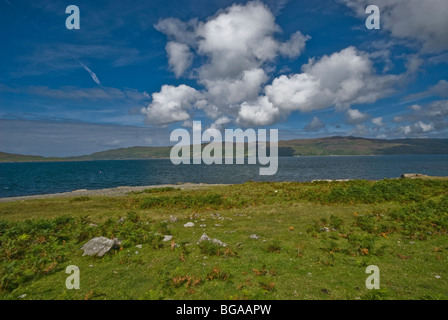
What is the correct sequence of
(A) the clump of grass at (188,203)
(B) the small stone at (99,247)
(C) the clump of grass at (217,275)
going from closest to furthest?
1. (C) the clump of grass at (217,275)
2. (B) the small stone at (99,247)
3. (A) the clump of grass at (188,203)

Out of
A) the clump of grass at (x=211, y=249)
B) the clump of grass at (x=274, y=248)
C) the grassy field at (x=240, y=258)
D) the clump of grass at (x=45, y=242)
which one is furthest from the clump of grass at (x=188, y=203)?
the clump of grass at (x=274, y=248)

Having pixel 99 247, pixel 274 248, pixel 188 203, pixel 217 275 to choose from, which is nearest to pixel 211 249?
pixel 217 275

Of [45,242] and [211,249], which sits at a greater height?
[211,249]

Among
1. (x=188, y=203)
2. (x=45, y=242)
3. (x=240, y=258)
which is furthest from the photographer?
(x=188, y=203)

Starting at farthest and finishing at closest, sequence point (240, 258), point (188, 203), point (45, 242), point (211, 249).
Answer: point (188, 203) → point (45, 242) → point (211, 249) → point (240, 258)

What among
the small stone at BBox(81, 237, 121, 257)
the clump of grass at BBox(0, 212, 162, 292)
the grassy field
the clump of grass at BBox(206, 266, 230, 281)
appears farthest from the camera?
the small stone at BBox(81, 237, 121, 257)

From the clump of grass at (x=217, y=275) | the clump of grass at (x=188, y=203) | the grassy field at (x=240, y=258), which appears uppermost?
the clump of grass at (x=217, y=275)

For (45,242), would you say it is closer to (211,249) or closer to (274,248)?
(211,249)

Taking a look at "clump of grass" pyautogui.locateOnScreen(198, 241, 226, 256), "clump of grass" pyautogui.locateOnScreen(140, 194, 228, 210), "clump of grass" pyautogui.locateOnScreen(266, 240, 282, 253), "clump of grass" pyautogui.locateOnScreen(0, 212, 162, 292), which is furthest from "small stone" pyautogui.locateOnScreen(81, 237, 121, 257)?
"clump of grass" pyautogui.locateOnScreen(140, 194, 228, 210)

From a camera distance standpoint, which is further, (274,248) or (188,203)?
(188,203)

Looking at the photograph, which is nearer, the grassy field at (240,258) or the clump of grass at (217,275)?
the grassy field at (240,258)

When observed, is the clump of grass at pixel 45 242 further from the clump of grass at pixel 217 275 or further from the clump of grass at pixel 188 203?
the clump of grass at pixel 188 203

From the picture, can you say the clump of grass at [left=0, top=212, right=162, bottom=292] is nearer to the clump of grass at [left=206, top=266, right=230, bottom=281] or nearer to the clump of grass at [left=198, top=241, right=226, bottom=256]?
the clump of grass at [left=198, top=241, right=226, bottom=256]

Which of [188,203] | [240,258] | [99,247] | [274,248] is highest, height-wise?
[99,247]
